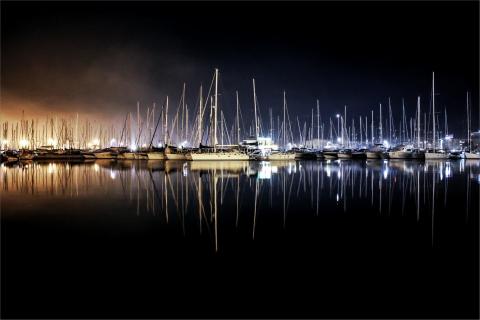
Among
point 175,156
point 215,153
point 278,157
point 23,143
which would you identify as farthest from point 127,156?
point 23,143

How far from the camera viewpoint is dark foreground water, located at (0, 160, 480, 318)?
5.09m

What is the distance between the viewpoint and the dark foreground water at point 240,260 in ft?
16.7

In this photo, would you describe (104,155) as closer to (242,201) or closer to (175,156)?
(175,156)

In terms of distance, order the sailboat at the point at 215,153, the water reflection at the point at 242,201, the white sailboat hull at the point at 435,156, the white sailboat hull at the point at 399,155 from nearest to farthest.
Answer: the water reflection at the point at 242,201 → the sailboat at the point at 215,153 → the white sailboat hull at the point at 399,155 → the white sailboat hull at the point at 435,156

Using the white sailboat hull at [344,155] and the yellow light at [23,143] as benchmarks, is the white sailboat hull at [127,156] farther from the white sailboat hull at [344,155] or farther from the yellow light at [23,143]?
the white sailboat hull at [344,155]

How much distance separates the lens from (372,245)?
25.5 feet

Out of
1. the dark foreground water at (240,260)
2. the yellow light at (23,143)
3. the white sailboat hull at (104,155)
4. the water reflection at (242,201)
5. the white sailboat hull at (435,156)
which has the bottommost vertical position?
the dark foreground water at (240,260)

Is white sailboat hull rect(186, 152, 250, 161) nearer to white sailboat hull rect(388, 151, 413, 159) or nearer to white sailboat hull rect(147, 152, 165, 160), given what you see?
white sailboat hull rect(147, 152, 165, 160)

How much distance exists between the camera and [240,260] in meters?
6.71

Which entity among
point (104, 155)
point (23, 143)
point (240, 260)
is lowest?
point (240, 260)

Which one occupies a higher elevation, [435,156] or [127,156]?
[127,156]

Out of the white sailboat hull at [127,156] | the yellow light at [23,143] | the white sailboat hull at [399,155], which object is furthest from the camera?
the yellow light at [23,143]

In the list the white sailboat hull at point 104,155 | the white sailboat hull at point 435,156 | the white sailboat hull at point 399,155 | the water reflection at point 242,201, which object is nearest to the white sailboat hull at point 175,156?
the white sailboat hull at point 104,155

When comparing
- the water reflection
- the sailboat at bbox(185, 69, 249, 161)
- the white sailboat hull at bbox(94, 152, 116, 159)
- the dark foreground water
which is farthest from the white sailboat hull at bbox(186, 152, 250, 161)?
the dark foreground water
